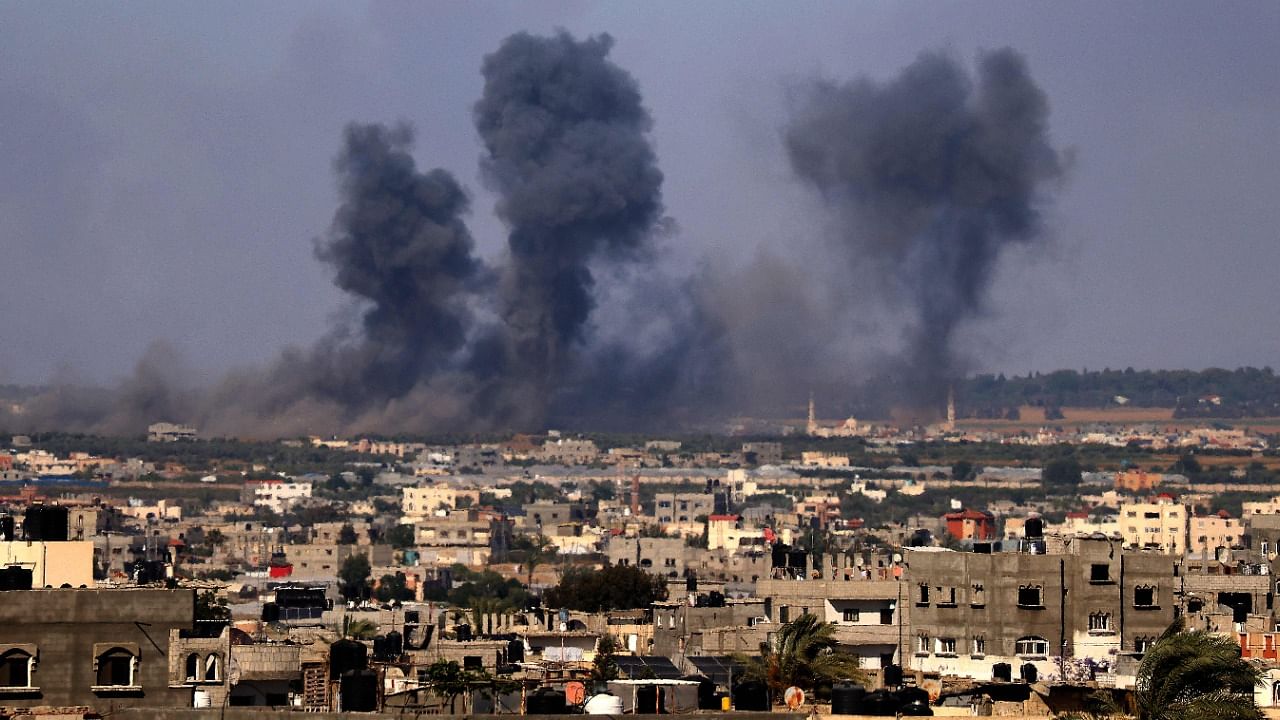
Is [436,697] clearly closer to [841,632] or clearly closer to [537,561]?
[841,632]

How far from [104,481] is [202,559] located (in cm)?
7609

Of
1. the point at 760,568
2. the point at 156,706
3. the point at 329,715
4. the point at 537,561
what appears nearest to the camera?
the point at 329,715

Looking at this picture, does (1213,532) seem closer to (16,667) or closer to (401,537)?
(401,537)

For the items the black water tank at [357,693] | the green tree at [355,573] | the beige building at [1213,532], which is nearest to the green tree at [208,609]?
the black water tank at [357,693]

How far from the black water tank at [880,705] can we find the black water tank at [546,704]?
2.16m

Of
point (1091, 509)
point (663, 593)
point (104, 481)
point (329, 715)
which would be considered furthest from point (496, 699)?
point (104, 481)

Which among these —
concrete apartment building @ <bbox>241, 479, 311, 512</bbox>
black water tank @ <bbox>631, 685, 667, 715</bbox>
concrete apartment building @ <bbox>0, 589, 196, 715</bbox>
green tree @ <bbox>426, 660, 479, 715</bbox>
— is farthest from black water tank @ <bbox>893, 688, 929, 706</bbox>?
concrete apartment building @ <bbox>241, 479, 311, 512</bbox>

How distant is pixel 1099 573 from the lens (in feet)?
107

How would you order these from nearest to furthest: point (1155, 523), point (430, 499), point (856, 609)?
point (856, 609)
point (1155, 523)
point (430, 499)

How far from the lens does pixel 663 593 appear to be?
2611 inches

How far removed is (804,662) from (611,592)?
42.1 metres

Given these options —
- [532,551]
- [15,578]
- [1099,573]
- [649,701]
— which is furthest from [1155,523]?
[649,701]

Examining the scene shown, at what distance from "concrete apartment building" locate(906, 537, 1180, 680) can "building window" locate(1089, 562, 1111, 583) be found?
0.01 m

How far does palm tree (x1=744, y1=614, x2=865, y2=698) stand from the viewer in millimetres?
24516
